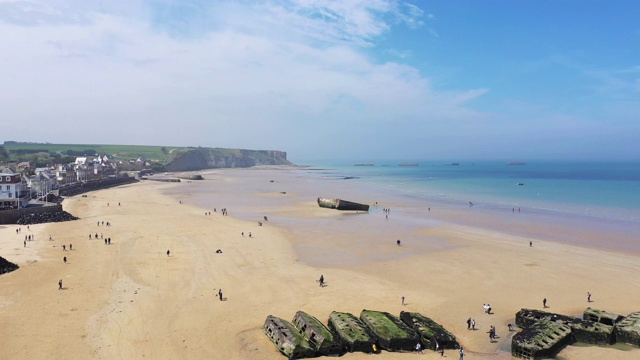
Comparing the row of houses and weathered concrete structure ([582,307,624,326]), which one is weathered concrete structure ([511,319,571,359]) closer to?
weathered concrete structure ([582,307,624,326])

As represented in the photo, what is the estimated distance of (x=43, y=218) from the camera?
55.4 m

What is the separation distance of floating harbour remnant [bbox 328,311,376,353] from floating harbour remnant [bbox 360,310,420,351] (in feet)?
1.30

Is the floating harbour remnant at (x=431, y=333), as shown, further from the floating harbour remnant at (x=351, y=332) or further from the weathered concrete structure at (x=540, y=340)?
the weathered concrete structure at (x=540, y=340)

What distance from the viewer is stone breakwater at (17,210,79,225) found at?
5438 centimetres

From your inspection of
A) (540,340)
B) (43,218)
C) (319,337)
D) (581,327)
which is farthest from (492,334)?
(43,218)

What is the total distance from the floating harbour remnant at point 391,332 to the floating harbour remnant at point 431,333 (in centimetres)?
38

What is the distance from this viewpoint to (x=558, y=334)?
21.6 m

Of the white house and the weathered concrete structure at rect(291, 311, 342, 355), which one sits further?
the white house

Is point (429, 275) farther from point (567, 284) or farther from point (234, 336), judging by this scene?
point (234, 336)

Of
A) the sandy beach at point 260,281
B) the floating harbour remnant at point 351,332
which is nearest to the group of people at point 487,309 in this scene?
the sandy beach at point 260,281

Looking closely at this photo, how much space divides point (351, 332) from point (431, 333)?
403 centimetres

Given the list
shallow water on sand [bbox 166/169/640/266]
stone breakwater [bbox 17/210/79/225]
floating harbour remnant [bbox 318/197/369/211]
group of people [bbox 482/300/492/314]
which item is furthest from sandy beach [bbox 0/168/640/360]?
floating harbour remnant [bbox 318/197/369/211]

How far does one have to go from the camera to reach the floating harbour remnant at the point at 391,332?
831 inches

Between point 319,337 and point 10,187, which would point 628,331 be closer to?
point 319,337
